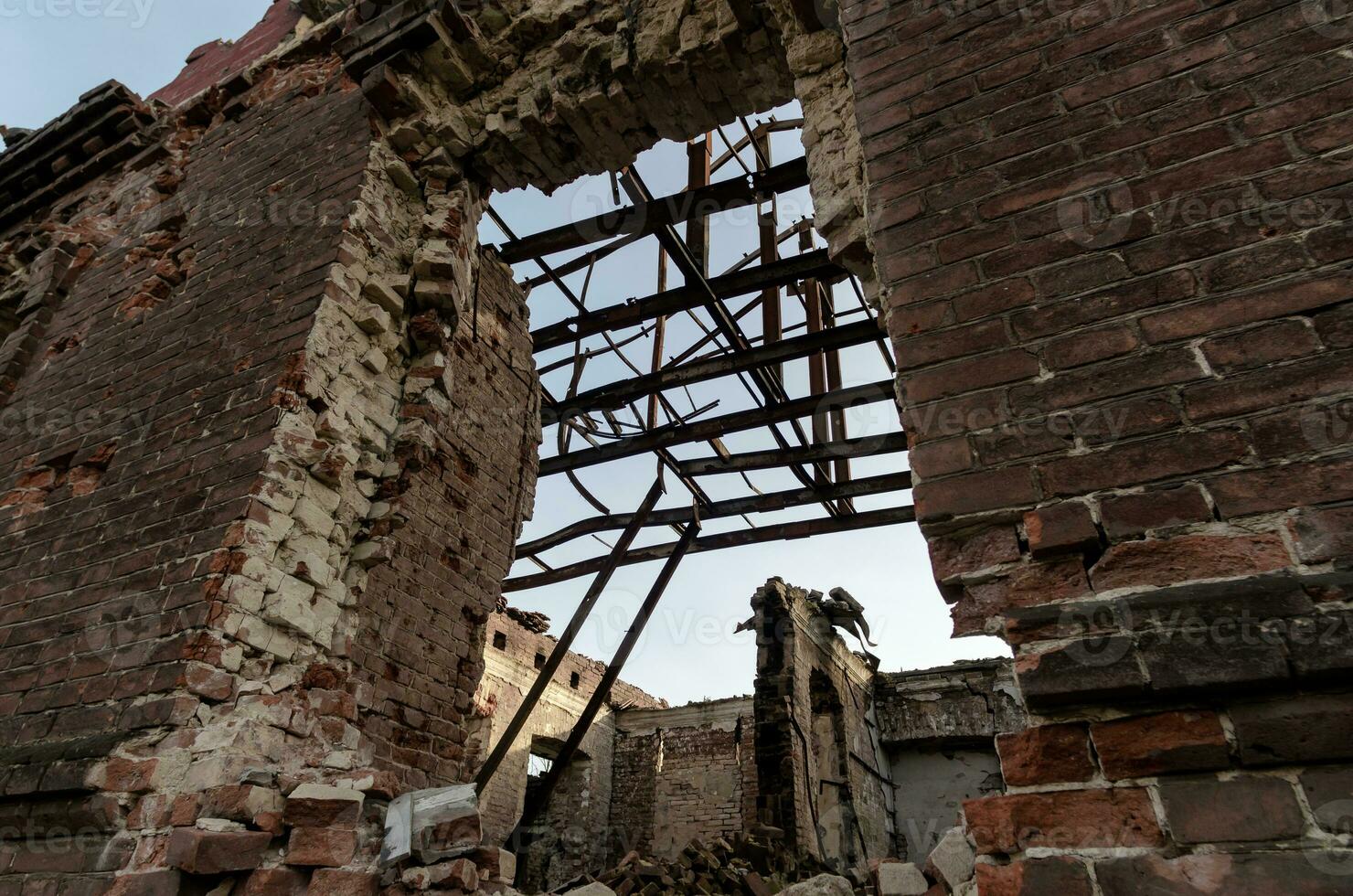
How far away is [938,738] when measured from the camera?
510 inches

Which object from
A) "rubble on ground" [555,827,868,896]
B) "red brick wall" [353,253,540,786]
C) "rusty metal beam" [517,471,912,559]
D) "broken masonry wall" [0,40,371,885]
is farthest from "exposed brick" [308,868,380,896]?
"rusty metal beam" [517,471,912,559]

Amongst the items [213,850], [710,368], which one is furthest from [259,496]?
[710,368]

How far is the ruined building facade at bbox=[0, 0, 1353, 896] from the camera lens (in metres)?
1.19

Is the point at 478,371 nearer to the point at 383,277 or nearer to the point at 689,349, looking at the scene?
the point at 383,277

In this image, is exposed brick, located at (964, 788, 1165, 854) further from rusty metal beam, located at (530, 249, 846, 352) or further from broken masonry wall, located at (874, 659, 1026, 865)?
broken masonry wall, located at (874, 659, 1026, 865)

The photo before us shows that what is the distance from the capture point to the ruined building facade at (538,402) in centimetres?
119

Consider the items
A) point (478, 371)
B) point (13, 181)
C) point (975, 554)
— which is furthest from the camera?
point (13, 181)

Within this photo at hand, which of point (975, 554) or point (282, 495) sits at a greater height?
point (282, 495)

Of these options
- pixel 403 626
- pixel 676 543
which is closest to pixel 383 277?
pixel 403 626

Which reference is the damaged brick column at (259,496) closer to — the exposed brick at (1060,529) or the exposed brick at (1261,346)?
the exposed brick at (1060,529)

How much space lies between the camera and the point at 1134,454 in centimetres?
136

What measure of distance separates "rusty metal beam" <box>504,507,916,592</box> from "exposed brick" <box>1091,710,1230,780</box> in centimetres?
690

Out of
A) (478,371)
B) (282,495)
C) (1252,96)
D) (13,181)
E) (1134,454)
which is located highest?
(13,181)

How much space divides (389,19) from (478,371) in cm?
206
